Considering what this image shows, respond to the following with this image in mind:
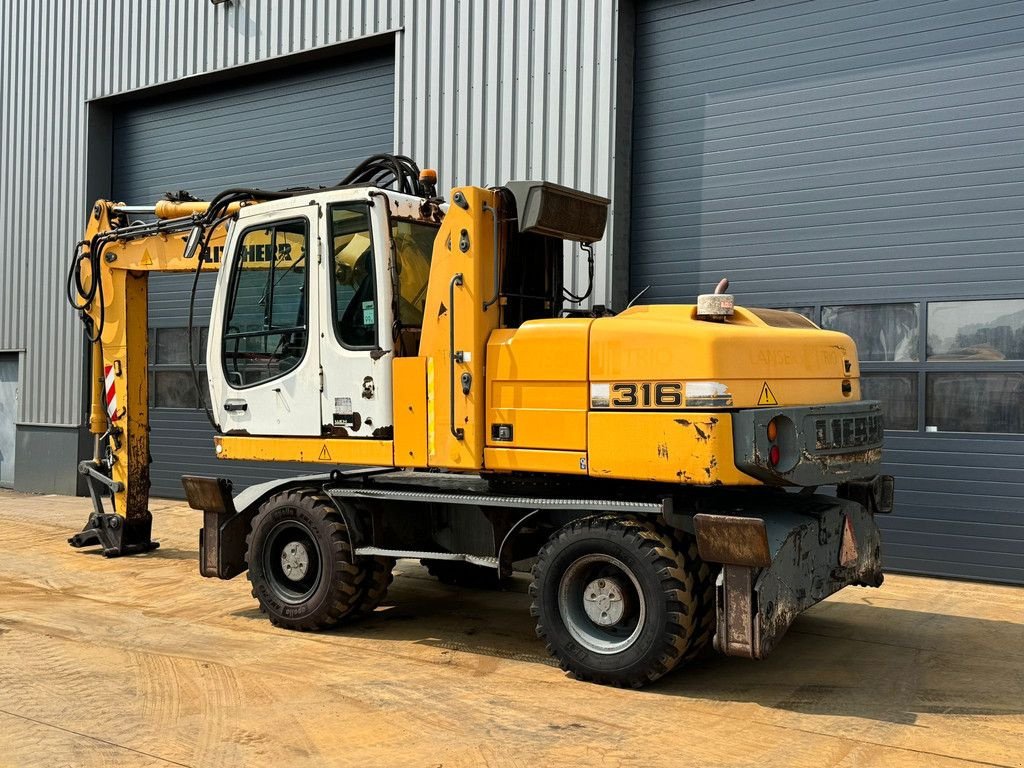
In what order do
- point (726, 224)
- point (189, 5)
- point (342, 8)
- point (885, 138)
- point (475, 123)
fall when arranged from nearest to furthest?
point (885, 138)
point (726, 224)
point (475, 123)
point (342, 8)
point (189, 5)

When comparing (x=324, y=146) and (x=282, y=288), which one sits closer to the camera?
(x=282, y=288)

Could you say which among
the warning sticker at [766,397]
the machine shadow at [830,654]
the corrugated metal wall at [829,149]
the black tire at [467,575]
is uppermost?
the corrugated metal wall at [829,149]

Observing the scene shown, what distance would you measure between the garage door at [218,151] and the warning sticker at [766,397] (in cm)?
842

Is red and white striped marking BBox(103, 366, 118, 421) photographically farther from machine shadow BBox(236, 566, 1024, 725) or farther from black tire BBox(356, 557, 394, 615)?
black tire BBox(356, 557, 394, 615)

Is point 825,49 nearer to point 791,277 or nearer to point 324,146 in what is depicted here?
point 791,277

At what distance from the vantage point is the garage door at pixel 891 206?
9188 millimetres

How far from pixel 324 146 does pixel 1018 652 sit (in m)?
10.5

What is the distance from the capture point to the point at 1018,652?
6.84 meters

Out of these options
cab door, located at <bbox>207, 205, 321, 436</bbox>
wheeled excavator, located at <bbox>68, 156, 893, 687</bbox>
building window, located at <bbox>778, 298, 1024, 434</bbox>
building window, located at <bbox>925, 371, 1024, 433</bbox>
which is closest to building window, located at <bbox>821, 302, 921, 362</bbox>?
building window, located at <bbox>778, 298, 1024, 434</bbox>

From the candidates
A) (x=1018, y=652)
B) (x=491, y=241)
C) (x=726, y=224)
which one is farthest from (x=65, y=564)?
(x=1018, y=652)

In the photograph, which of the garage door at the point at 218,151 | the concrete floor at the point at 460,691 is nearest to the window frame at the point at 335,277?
the concrete floor at the point at 460,691

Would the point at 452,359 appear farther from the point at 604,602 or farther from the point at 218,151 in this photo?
the point at 218,151

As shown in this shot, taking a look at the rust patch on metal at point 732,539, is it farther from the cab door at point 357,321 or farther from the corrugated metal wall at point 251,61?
the corrugated metal wall at point 251,61

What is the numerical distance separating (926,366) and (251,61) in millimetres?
9695
